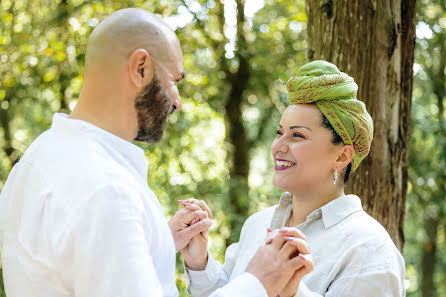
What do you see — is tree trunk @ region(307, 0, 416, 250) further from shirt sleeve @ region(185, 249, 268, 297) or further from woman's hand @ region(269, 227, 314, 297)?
woman's hand @ region(269, 227, 314, 297)

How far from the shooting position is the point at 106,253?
1.51 metres

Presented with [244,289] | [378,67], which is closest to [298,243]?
[244,289]

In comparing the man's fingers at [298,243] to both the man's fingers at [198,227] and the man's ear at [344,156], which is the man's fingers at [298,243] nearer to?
the man's fingers at [198,227]

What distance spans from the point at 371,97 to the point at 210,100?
4463 mm

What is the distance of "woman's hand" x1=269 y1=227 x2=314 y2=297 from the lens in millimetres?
1885

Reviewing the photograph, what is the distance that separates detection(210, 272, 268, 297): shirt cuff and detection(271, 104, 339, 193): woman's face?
80cm

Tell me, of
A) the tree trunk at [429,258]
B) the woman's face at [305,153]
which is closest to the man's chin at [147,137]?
the woman's face at [305,153]

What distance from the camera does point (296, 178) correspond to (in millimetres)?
2525

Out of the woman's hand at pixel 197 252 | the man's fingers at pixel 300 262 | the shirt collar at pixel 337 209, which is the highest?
the man's fingers at pixel 300 262

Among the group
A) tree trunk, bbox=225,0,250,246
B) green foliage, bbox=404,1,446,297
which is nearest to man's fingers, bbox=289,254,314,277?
green foliage, bbox=404,1,446,297

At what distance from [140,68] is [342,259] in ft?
3.80

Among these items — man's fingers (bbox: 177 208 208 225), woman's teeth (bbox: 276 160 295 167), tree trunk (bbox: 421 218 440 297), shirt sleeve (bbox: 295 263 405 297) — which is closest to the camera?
shirt sleeve (bbox: 295 263 405 297)

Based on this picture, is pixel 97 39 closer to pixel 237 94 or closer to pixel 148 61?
pixel 148 61

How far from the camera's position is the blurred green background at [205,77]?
249 inches
